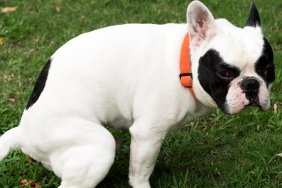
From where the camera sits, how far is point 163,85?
322 centimetres

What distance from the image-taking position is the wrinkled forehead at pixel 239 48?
2.94m

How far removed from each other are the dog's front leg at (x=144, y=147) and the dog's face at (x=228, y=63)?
377 mm

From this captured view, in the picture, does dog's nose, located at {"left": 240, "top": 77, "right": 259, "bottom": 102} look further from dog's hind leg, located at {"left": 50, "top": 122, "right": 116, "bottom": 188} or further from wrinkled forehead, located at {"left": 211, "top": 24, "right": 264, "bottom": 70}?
dog's hind leg, located at {"left": 50, "top": 122, "right": 116, "bottom": 188}

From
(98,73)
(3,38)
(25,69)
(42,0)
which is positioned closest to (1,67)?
(25,69)

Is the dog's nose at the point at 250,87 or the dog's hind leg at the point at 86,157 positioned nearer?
the dog's nose at the point at 250,87

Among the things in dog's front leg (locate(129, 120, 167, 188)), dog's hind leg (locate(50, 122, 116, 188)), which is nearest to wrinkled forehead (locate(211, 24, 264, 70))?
dog's front leg (locate(129, 120, 167, 188))

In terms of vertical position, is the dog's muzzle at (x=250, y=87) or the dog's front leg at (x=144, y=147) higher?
the dog's muzzle at (x=250, y=87)

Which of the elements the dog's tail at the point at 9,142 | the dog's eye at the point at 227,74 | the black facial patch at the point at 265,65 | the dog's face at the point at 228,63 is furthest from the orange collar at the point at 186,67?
the dog's tail at the point at 9,142

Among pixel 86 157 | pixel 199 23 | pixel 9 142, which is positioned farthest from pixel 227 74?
pixel 9 142

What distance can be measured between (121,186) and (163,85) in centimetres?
85

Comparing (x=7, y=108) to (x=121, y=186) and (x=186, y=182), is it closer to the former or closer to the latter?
(x=121, y=186)

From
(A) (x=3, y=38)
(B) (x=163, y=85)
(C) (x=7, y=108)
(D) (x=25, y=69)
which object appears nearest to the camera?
(B) (x=163, y=85)

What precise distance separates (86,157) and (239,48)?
0.99m

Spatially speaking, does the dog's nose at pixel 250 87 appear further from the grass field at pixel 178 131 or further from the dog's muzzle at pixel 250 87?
the grass field at pixel 178 131
